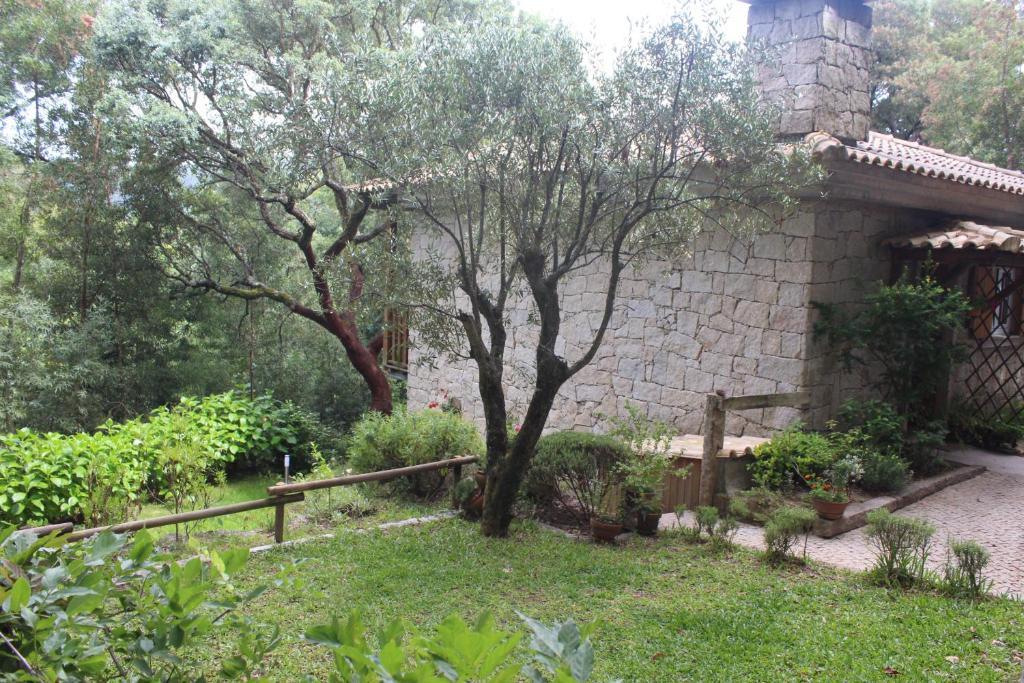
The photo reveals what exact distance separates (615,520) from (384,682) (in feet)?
18.3

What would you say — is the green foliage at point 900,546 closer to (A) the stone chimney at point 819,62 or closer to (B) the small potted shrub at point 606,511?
(B) the small potted shrub at point 606,511

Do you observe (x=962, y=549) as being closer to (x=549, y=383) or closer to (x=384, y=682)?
(x=549, y=383)

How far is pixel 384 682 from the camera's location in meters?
1.31

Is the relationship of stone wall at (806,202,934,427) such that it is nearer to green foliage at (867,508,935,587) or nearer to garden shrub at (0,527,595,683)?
green foliage at (867,508,935,587)

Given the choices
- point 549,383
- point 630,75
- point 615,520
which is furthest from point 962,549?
point 630,75

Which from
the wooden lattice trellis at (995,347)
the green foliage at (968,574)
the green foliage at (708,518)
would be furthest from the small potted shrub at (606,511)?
the wooden lattice trellis at (995,347)

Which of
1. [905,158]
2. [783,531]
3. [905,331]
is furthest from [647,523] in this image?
[905,158]

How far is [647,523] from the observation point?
6805 mm

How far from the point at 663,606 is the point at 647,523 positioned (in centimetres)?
170

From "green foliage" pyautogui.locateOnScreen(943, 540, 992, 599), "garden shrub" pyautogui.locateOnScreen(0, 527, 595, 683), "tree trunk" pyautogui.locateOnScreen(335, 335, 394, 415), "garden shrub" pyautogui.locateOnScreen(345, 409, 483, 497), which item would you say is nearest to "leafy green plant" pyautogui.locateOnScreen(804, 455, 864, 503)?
"green foliage" pyautogui.locateOnScreen(943, 540, 992, 599)

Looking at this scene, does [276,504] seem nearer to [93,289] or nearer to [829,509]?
[829,509]

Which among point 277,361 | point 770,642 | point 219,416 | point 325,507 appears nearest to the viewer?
point 770,642

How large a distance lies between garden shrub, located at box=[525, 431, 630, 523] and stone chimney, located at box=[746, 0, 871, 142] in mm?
3925

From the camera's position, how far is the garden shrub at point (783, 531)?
231 inches
